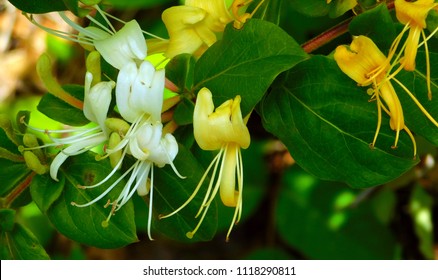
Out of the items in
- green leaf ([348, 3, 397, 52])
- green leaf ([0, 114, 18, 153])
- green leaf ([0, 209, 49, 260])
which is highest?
green leaf ([348, 3, 397, 52])

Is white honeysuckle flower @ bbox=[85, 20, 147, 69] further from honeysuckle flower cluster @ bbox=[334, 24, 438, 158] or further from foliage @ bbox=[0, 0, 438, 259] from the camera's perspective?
honeysuckle flower cluster @ bbox=[334, 24, 438, 158]

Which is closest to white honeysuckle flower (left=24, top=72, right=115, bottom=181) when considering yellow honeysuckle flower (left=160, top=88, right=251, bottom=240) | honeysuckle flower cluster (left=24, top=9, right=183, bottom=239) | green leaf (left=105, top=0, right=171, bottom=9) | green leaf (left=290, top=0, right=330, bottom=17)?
honeysuckle flower cluster (left=24, top=9, right=183, bottom=239)

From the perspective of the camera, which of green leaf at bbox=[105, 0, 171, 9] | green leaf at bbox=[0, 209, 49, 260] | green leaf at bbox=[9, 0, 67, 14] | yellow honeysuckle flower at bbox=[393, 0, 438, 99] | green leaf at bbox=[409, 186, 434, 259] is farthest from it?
green leaf at bbox=[105, 0, 171, 9]

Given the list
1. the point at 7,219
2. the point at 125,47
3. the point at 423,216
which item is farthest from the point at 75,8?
the point at 423,216

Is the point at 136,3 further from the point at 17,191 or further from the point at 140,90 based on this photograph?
the point at 140,90

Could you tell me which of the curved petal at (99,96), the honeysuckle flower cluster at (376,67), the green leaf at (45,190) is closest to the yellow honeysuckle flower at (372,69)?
the honeysuckle flower cluster at (376,67)
